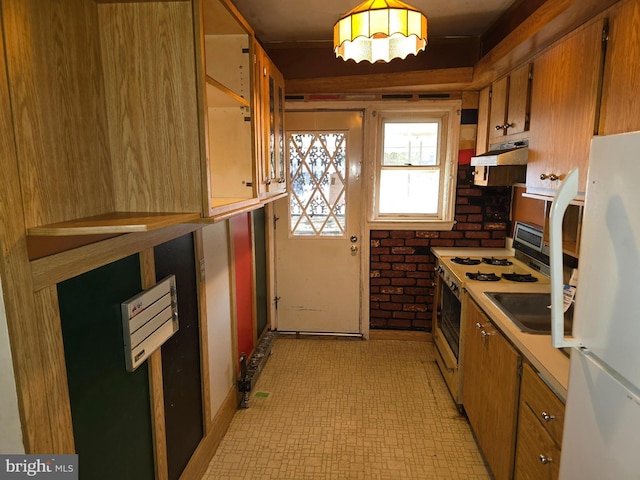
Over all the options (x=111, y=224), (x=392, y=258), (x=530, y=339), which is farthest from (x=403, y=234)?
(x=111, y=224)

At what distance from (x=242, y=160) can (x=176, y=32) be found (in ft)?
2.53

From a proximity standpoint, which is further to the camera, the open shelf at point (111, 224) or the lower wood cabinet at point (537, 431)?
the lower wood cabinet at point (537, 431)

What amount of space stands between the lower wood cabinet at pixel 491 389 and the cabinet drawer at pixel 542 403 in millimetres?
80

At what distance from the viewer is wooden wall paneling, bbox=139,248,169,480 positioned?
1556mm

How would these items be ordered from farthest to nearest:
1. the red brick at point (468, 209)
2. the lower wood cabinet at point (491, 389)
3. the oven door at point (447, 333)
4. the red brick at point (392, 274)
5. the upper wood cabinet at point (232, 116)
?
1. the red brick at point (392, 274)
2. the red brick at point (468, 209)
3. the oven door at point (447, 333)
4. the upper wood cabinet at point (232, 116)
5. the lower wood cabinet at point (491, 389)

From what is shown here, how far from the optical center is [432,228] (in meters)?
3.54

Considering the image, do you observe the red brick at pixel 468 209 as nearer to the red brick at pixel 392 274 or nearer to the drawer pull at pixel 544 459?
the red brick at pixel 392 274

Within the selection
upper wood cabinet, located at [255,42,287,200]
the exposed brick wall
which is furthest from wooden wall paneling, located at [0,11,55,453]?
the exposed brick wall

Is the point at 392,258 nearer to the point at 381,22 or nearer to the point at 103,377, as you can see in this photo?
the point at 381,22

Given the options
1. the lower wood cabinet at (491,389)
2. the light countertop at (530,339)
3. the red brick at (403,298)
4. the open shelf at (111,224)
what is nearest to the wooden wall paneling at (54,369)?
the open shelf at (111,224)

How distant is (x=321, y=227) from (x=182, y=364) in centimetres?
201

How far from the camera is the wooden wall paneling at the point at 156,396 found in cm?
156

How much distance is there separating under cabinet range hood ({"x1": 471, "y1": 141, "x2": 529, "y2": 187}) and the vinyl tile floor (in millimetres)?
1551

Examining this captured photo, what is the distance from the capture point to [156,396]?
1649 millimetres
